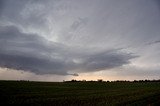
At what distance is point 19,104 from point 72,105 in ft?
19.6

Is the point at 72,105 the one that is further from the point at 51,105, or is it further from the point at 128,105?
the point at 128,105

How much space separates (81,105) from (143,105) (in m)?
6.85

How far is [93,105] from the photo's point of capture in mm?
31562

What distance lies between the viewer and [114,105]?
103ft

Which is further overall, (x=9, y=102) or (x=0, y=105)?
(x=9, y=102)

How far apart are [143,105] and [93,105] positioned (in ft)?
18.2

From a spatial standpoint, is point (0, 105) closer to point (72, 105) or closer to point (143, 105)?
point (72, 105)

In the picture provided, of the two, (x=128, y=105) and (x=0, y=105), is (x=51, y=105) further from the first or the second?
(x=128, y=105)

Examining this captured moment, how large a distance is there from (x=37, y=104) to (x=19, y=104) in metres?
2.01

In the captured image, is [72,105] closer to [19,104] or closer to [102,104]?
[102,104]

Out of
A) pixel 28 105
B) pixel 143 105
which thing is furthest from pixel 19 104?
pixel 143 105

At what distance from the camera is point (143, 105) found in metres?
31.8

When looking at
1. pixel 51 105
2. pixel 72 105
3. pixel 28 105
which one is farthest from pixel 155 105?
pixel 28 105

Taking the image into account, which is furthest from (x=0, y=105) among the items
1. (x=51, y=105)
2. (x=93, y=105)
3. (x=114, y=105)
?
(x=114, y=105)
